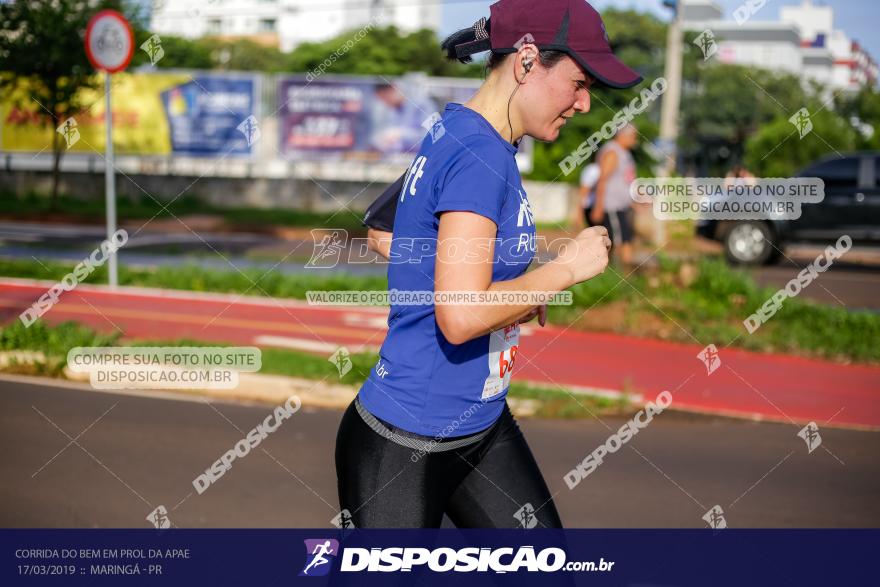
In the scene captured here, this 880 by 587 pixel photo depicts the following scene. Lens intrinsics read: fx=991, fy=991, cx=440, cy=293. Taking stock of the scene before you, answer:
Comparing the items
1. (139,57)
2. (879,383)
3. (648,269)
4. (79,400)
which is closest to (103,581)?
(79,400)

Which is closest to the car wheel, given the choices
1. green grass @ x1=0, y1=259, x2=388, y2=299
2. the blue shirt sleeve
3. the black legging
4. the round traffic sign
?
green grass @ x1=0, y1=259, x2=388, y2=299

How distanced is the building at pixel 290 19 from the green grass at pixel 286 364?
73222mm

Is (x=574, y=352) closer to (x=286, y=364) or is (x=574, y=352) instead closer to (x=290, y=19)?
(x=286, y=364)

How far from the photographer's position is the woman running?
82.8 inches

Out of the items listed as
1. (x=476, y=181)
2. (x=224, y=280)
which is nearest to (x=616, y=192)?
(x=224, y=280)

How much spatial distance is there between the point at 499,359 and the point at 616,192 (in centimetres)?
909

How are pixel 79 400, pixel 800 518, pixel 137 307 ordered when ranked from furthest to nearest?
pixel 137 307, pixel 79 400, pixel 800 518

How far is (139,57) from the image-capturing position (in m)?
25.5

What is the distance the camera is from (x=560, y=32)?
7.15 feet

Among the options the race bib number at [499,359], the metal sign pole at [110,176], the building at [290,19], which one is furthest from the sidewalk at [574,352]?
the building at [290,19]

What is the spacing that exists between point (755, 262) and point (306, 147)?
2097 cm

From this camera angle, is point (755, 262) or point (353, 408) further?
point (755, 262)

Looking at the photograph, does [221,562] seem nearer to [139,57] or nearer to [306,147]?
[139,57]

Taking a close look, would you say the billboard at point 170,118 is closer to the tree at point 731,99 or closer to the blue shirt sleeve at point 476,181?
the blue shirt sleeve at point 476,181
